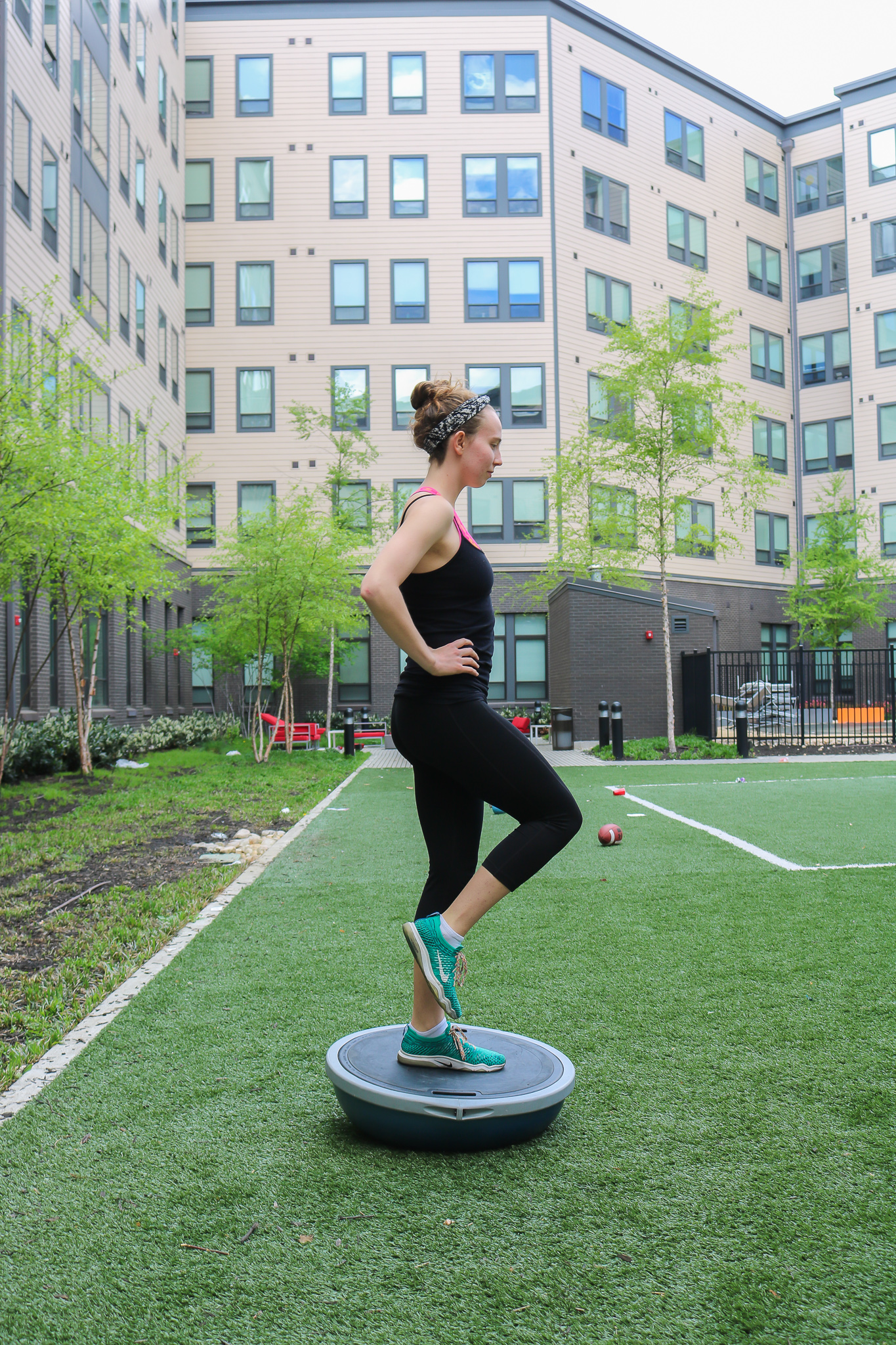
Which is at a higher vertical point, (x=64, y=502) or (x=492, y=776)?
(x=64, y=502)

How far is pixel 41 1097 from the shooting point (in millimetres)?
3064

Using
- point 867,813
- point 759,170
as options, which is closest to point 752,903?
point 867,813

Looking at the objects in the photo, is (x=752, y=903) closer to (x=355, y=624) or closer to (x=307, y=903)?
(x=307, y=903)

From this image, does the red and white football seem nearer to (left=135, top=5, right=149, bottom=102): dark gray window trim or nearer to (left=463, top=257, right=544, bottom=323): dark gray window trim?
(left=135, top=5, right=149, bottom=102): dark gray window trim

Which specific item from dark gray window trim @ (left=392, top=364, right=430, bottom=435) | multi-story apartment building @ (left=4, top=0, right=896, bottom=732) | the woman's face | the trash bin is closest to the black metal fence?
the trash bin

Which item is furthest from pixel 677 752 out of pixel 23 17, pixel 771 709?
pixel 23 17

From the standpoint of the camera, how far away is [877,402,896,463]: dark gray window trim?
35469 millimetres

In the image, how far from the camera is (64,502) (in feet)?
33.5

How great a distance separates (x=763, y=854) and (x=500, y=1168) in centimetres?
504

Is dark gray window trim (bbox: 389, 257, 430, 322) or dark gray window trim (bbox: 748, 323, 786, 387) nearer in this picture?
dark gray window trim (bbox: 389, 257, 430, 322)

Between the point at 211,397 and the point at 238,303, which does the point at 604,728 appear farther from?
the point at 238,303

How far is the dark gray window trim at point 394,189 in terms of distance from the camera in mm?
31203

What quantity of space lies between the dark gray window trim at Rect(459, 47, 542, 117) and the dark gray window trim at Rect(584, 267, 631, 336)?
5306 millimetres

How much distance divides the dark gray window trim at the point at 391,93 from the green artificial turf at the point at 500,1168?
32.7 meters
